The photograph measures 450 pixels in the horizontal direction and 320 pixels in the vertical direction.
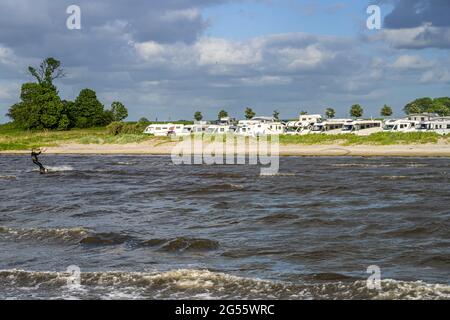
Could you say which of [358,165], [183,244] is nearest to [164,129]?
[358,165]

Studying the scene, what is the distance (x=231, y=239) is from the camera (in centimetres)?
1998

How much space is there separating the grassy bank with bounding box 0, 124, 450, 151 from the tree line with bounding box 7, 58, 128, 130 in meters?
2.47

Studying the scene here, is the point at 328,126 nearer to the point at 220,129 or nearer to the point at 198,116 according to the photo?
the point at 220,129

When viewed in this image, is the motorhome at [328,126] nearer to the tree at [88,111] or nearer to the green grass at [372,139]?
the green grass at [372,139]

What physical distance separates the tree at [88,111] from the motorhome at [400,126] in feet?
174

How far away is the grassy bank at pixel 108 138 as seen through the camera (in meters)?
69.4

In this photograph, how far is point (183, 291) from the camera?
1395 centimetres

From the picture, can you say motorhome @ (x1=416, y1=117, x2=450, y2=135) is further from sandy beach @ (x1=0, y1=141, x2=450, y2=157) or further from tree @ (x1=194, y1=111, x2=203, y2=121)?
tree @ (x1=194, y1=111, x2=203, y2=121)

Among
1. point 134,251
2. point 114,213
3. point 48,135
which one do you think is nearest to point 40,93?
point 48,135

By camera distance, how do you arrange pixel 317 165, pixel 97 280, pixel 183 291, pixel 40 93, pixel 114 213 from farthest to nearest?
1. pixel 40 93
2. pixel 317 165
3. pixel 114 213
4. pixel 97 280
5. pixel 183 291

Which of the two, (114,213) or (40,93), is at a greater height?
(40,93)
